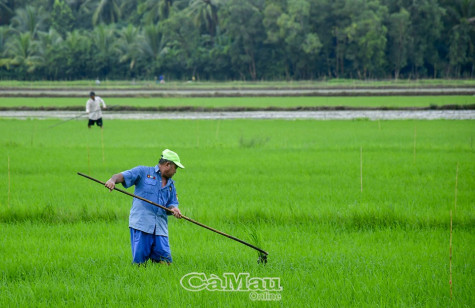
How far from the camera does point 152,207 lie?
20.8 feet

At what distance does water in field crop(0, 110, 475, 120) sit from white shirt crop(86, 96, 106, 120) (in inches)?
337

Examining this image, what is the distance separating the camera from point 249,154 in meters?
16.5

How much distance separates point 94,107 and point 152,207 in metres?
15.8

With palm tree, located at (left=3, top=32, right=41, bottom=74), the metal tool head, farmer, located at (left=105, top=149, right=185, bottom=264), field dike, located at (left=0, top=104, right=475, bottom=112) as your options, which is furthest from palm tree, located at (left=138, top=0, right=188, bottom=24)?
the metal tool head

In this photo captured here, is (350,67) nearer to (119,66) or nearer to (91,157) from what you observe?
(119,66)

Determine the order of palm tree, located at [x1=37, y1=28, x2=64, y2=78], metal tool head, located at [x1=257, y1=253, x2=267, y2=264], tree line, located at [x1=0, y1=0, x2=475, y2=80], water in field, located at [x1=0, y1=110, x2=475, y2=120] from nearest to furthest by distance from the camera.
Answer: metal tool head, located at [x1=257, y1=253, x2=267, y2=264], water in field, located at [x1=0, y1=110, x2=475, y2=120], tree line, located at [x1=0, y1=0, x2=475, y2=80], palm tree, located at [x1=37, y1=28, x2=64, y2=78]

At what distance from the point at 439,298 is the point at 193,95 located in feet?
137

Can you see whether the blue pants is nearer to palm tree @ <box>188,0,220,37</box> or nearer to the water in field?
the water in field

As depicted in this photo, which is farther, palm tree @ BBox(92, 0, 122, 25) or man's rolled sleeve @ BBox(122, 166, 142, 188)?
palm tree @ BBox(92, 0, 122, 25)

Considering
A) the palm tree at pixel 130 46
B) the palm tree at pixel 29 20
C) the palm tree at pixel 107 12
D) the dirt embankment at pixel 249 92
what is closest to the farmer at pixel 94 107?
the dirt embankment at pixel 249 92

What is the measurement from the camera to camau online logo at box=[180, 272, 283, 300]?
229 inches

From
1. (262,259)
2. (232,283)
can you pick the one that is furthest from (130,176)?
(262,259)

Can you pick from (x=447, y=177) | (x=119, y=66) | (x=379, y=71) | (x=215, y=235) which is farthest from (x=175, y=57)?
(x=215, y=235)

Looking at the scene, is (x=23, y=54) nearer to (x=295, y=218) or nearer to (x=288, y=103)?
(x=288, y=103)
